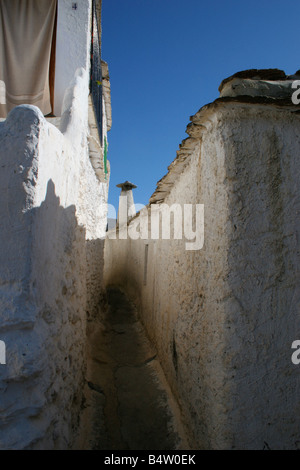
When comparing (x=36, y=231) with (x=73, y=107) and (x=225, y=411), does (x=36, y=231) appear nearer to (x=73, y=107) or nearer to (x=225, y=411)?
(x=225, y=411)

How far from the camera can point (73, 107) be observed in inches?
137

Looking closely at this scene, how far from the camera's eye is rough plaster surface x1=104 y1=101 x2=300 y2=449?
1.99 metres

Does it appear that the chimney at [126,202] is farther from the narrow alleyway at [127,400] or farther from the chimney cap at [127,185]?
the narrow alleyway at [127,400]

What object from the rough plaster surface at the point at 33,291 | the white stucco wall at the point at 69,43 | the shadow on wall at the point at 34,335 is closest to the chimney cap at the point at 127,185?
the white stucco wall at the point at 69,43

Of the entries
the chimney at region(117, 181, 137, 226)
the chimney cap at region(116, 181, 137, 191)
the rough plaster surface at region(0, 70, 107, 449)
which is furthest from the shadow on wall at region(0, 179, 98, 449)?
the chimney cap at region(116, 181, 137, 191)

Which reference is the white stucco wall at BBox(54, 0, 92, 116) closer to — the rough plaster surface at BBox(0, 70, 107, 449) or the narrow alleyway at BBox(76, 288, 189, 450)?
the rough plaster surface at BBox(0, 70, 107, 449)

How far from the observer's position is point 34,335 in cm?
189

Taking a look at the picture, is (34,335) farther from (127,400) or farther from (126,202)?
(126,202)

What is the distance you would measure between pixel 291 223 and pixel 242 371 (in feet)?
3.83

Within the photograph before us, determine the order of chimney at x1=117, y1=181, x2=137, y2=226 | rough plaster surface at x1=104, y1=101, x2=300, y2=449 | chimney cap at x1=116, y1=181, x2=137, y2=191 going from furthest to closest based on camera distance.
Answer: chimney cap at x1=116, y1=181, x2=137, y2=191, chimney at x1=117, y1=181, x2=137, y2=226, rough plaster surface at x1=104, y1=101, x2=300, y2=449

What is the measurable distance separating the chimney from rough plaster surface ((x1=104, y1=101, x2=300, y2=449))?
42.0 ft

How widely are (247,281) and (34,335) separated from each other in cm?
155

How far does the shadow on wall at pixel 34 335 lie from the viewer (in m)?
1.77
